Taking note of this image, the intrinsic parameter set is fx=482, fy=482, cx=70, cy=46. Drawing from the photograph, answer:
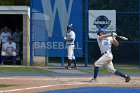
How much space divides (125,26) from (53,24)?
3858 millimetres

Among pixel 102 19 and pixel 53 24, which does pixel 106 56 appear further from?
pixel 53 24

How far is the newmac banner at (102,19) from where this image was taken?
2400 centimetres

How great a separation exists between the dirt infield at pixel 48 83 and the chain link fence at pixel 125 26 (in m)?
7.39

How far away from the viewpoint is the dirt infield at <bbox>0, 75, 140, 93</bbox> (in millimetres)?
14328

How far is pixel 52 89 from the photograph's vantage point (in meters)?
14.2

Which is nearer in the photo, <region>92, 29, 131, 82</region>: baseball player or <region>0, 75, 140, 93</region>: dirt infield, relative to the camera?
<region>0, 75, 140, 93</region>: dirt infield

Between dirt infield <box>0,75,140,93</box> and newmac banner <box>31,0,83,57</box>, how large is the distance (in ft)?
20.2

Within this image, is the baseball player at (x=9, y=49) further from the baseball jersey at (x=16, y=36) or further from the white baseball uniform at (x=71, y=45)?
the white baseball uniform at (x=71, y=45)

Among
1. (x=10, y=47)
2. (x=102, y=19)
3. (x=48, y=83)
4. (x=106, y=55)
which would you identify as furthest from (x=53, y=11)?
(x=48, y=83)

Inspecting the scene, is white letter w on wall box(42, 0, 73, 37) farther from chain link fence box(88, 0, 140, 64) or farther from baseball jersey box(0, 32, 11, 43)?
baseball jersey box(0, 32, 11, 43)

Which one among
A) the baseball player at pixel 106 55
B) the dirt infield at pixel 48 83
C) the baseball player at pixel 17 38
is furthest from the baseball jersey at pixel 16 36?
the baseball player at pixel 106 55

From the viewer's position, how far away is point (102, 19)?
24.0 metres

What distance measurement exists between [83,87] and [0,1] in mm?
16762

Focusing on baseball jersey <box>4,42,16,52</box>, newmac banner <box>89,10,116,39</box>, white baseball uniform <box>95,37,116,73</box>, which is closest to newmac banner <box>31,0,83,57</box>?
newmac banner <box>89,10,116,39</box>
